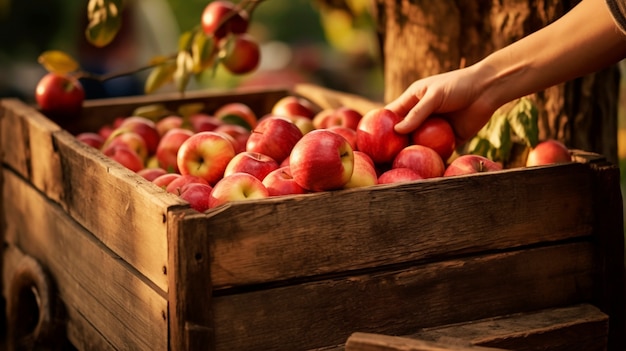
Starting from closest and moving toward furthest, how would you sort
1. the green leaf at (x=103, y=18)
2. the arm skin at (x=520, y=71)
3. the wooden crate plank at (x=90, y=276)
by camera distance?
the wooden crate plank at (x=90, y=276), the arm skin at (x=520, y=71), the green leaf at (x=103, y=18)

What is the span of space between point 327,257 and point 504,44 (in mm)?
1015

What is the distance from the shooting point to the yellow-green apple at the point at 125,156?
2143mm

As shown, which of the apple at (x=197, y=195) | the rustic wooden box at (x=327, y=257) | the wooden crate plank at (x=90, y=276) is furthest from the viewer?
the apple at (x=197, y=195)

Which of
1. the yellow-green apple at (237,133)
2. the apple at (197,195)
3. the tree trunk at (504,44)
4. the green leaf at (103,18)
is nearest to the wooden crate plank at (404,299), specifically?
the apple at (197,195)

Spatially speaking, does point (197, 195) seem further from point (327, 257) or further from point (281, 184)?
point (327, 257)

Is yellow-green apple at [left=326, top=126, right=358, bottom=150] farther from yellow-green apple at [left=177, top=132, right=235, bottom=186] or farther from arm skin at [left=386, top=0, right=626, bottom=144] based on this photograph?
yellow-green apple at [left=177, top=132, right=235, bottom=186]

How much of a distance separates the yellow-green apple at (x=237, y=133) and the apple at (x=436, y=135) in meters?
0.47

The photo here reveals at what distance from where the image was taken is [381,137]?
6.36ft

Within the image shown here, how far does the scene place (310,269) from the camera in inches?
62.0

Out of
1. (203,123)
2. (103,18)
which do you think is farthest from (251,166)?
(103,18)

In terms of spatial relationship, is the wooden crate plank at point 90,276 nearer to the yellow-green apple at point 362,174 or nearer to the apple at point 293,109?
the yellow-green apple at point 362,174

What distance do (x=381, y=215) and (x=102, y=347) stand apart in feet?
2.21

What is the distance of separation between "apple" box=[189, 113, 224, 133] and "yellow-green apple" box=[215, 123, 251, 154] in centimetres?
5

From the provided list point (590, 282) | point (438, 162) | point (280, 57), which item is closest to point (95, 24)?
point (438, 162)
